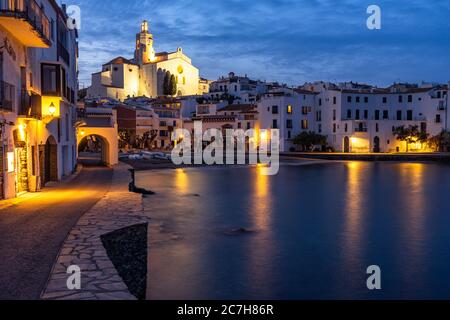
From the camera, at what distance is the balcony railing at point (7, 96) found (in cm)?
1712

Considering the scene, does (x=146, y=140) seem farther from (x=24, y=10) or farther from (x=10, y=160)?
(x=24, y=10)

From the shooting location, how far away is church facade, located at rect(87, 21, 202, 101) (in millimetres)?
132375

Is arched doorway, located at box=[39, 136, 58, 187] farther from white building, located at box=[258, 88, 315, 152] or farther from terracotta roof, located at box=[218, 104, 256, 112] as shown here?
terracotta roof, located at box=[218, 104, 256, 112]

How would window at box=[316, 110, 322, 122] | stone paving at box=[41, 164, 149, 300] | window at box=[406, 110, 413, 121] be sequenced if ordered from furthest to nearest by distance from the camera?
window at box=[316, 110, 322, 122] < window at box=[406, 110, 413, 121] < stone paving at box=[41, 164, 149, 300]

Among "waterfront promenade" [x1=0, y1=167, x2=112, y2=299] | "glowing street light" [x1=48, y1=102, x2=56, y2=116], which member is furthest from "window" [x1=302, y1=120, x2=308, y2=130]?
"glowing street light" [x1=48, y1=102, x2=56, y2=116]

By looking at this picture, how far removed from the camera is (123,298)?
8.36 metres

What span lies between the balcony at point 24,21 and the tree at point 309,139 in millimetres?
61336

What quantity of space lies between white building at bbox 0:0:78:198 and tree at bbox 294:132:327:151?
181ft

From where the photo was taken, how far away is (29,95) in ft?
69.6

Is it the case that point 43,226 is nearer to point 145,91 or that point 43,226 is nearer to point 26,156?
point 26,156

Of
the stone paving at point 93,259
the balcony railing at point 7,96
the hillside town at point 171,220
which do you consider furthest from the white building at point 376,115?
the stone paving at point 93,259

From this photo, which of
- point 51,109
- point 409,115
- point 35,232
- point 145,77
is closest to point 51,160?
point 51,109

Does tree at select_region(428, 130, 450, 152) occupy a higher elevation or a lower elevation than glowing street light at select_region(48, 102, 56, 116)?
lower

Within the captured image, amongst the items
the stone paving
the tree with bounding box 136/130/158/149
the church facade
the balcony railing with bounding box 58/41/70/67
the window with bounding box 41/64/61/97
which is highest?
the church facade
